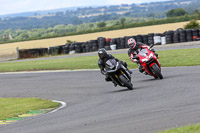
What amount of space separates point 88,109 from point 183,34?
26.0m

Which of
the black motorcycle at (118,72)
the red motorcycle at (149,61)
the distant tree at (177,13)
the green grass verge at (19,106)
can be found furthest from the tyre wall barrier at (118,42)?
the distant tree at (177,13)

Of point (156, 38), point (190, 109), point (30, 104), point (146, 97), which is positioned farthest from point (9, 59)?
point (190, 109)

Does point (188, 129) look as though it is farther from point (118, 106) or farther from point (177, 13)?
point (177, 13)

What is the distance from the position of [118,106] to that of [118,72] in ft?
11.2

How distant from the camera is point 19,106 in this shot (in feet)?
45.3

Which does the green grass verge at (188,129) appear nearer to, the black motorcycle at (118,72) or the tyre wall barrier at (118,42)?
the black motorcycle at (118,72)

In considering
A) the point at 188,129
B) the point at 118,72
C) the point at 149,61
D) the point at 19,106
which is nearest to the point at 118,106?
the point at 118,72

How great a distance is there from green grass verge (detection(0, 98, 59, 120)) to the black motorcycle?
6.54 feet

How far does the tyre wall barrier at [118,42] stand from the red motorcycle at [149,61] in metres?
20.5

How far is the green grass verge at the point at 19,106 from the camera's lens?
41.3 ft

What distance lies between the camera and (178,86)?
13266 mm

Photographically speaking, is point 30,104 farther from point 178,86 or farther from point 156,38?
point 156,38

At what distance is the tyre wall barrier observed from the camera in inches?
1422

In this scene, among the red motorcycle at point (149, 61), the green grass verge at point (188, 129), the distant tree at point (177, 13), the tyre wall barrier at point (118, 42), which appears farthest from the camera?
the distant tree at point (177, 13)
